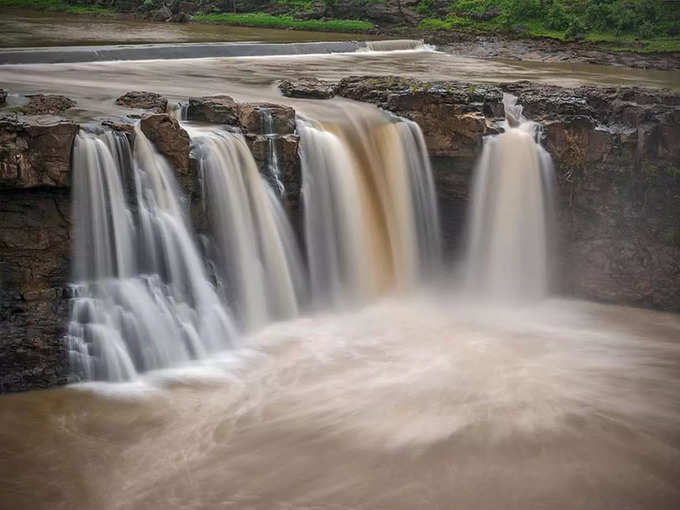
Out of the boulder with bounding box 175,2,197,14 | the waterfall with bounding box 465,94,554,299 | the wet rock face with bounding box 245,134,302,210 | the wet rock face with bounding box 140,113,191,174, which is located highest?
the boulder with bounding box 175,2,197,14

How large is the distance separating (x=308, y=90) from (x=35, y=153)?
6351 millimetres

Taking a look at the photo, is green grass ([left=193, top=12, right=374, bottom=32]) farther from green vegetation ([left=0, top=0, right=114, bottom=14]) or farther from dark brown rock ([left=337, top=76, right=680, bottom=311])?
dark brown rock ([left=337, top=76, right=680, bottom=311])

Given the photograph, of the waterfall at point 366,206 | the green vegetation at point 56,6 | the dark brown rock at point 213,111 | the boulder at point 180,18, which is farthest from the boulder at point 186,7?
the dark brown rock at point 213,111

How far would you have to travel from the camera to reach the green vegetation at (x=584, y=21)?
25.8m

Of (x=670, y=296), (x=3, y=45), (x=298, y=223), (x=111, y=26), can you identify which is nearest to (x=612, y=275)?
(x=670, y=296)

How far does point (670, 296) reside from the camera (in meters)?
12.9

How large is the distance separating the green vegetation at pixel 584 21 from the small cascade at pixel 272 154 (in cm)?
1731

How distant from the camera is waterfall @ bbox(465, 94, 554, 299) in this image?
522 inches

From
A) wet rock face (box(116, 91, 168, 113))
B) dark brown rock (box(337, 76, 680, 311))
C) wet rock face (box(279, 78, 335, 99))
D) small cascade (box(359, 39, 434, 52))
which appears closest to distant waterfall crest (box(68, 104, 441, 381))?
wet rock face (box(116, 91, 168, 113))

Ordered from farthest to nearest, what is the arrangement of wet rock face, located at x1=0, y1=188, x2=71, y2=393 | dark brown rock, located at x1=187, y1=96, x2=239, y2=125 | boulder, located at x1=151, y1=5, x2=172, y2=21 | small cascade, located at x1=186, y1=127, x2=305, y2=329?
boulder, located at x1=151, y1=5, x2=172, y2=21 < dark brown rock, located at x1=187, y1=96, x2=239, y2=125 < small cascade, located at x1=186, y1=127, x2=305, y2=329 < wet rock face, located at x1=0, y1=188, x2=71, y2=393

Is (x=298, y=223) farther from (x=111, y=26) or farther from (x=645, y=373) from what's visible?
(x=111, y=26)

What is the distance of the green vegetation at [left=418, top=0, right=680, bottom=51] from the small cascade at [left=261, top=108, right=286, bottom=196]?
17.3 meters

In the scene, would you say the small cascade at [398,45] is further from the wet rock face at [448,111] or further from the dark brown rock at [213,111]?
the dark brown rock at [213,111]

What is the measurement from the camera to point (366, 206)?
12.7m
